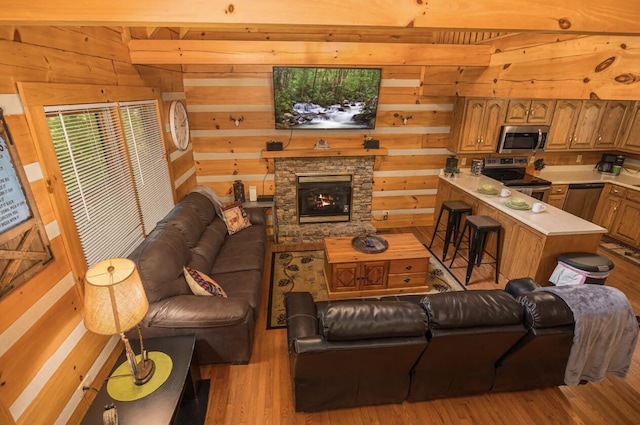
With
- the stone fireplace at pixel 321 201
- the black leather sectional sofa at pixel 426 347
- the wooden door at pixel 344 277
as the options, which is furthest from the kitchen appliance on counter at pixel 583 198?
the wooden door at pixel 344 277

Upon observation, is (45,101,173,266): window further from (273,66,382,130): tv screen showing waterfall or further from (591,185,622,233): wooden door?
(591,185,622,233): wooden door

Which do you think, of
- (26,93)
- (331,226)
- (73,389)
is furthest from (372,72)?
(73,389)

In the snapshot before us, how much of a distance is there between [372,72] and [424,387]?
3.88m

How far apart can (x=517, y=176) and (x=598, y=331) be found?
138 inches

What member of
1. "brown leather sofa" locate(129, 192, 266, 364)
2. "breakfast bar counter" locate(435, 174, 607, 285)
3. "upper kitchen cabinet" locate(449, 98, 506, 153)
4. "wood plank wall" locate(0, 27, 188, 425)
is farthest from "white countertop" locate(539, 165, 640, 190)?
"wood plank wall" locate(0, 27, 188, 425)

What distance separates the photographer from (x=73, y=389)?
195 centimetres

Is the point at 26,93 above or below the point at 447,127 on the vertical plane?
above

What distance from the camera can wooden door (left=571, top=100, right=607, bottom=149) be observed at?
15.4 ft

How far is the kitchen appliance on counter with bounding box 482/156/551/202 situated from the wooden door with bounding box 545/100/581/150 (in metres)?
0.45

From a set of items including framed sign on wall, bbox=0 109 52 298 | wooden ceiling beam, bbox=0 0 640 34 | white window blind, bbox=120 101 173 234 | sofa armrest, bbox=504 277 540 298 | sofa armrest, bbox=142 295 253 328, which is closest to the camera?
wooden ceiling beam, bbox=0 0 640 34

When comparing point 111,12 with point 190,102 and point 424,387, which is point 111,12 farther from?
point 190,102

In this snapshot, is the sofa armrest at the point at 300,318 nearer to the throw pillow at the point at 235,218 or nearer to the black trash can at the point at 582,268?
the throw pillow at the point at 235,218

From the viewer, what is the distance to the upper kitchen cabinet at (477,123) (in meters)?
4.56

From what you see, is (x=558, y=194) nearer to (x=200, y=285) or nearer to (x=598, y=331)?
(x=598, y=331)
